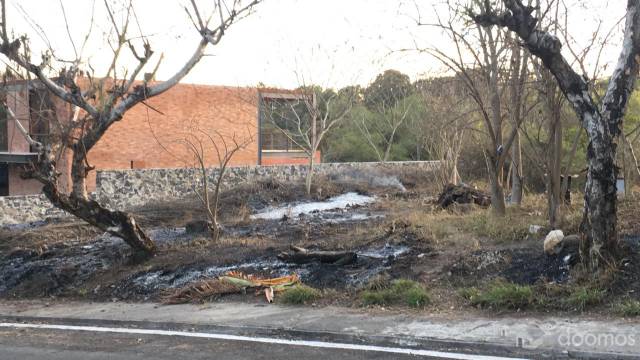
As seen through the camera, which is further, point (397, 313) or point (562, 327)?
point (397, 313)

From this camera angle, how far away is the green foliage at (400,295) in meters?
8.19

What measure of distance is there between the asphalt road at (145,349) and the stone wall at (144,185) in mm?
14465

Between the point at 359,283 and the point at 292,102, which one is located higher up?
the point at 292,102

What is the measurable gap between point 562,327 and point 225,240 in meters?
8.05

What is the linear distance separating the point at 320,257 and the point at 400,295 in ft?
7.40

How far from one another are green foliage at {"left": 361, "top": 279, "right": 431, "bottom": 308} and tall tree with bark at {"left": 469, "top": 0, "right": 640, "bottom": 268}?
2.15 metres

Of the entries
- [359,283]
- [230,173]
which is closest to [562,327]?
[359,283]

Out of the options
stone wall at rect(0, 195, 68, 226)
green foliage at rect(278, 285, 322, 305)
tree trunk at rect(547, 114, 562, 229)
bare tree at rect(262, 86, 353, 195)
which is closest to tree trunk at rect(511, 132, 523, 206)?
tree trunk at rect(547, 114, 562, 229)

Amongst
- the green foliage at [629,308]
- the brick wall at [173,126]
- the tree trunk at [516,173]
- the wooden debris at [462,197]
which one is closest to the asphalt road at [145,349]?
the green foliage at [629,308]

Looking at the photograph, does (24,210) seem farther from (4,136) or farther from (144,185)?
(4,136)

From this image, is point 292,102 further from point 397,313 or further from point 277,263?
point 397,313

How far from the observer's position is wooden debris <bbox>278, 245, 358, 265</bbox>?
1019cm

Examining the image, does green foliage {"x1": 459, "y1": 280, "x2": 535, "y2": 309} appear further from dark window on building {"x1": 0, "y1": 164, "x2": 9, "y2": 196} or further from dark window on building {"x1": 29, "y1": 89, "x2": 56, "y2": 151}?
dark window on building {"x1": 0, "y1": 164, "x2": 9, "y2": 196}

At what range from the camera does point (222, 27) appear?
11727mm
